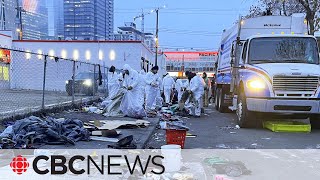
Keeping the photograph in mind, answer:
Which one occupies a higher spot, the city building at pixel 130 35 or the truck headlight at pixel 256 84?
the city building at pixel 130 35

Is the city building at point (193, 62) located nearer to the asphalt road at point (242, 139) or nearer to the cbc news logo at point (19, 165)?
the asphalt road at point (242, 139)

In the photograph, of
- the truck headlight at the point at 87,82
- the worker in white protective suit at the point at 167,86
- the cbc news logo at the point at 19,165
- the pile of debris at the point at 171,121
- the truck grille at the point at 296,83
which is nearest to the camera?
the cbc news logo at the point at 19,165

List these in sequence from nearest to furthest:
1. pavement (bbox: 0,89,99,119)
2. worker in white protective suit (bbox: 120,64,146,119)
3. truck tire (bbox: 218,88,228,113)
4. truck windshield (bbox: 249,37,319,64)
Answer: pavement (bbox: 0,89,99,119)
truck windshield (bbox: 249,37,319,64)
worker in white protective suit (bbox: 120,64,146,119)
truck tire (bbox: 218,88,228,113)

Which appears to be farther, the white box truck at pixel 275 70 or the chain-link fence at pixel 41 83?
the chain-link fence at pixel 41 83

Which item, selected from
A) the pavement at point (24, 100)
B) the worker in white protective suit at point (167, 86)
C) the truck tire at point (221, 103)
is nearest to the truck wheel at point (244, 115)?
the truck tire at point (221, 103)

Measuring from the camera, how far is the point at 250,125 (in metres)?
11.3

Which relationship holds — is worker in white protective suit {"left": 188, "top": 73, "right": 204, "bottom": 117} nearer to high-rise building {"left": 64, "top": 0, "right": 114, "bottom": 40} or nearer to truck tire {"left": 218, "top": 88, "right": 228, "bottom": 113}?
truck tire {"left": 218, "top": 88, "right": 228, "bottom": 113}

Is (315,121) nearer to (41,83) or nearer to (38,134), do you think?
(38,134)

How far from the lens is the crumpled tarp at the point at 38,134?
6.48m

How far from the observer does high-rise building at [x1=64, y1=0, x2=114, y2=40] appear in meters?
57.1

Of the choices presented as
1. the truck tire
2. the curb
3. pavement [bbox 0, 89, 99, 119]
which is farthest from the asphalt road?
the truck tire

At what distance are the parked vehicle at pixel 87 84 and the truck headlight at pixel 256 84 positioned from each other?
309 inches

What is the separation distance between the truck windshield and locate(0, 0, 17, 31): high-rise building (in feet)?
138

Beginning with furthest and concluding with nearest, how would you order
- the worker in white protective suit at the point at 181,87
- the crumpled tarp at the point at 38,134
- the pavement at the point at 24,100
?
the worker in white protective suit at the point at 181,87, the pavement at the point at 24,100, the crumpled tarp at the point at 38,134
